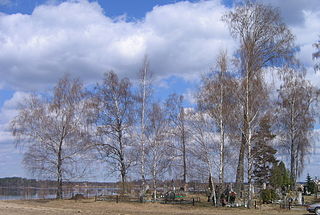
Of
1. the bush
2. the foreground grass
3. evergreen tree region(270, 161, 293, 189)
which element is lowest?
the foreground grass

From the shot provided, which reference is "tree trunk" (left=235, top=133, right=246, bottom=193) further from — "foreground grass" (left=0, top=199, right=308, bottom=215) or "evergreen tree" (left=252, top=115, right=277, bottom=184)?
"foreground grass" (left=0, top=199, right=308, bottom=215)

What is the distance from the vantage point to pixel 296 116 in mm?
38469

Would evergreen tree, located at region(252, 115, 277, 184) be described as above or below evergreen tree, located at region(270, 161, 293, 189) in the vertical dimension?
above

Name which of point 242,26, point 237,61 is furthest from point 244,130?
point 242,26

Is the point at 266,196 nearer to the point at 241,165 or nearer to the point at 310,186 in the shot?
the point at 241,165

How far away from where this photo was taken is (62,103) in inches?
1446

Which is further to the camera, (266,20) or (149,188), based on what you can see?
(149,188)

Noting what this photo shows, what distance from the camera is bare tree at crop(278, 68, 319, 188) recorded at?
38094 millimetres

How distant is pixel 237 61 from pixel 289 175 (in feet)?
63.7

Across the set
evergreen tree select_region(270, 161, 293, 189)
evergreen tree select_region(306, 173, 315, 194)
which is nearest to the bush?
evergreen tree select_region(270, 161, 293, 189)

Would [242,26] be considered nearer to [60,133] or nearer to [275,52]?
[275,52]

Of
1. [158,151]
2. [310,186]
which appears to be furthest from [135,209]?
[310,186]

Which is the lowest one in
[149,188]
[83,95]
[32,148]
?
[149,188]

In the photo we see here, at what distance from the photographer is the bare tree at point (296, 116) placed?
38094mm
